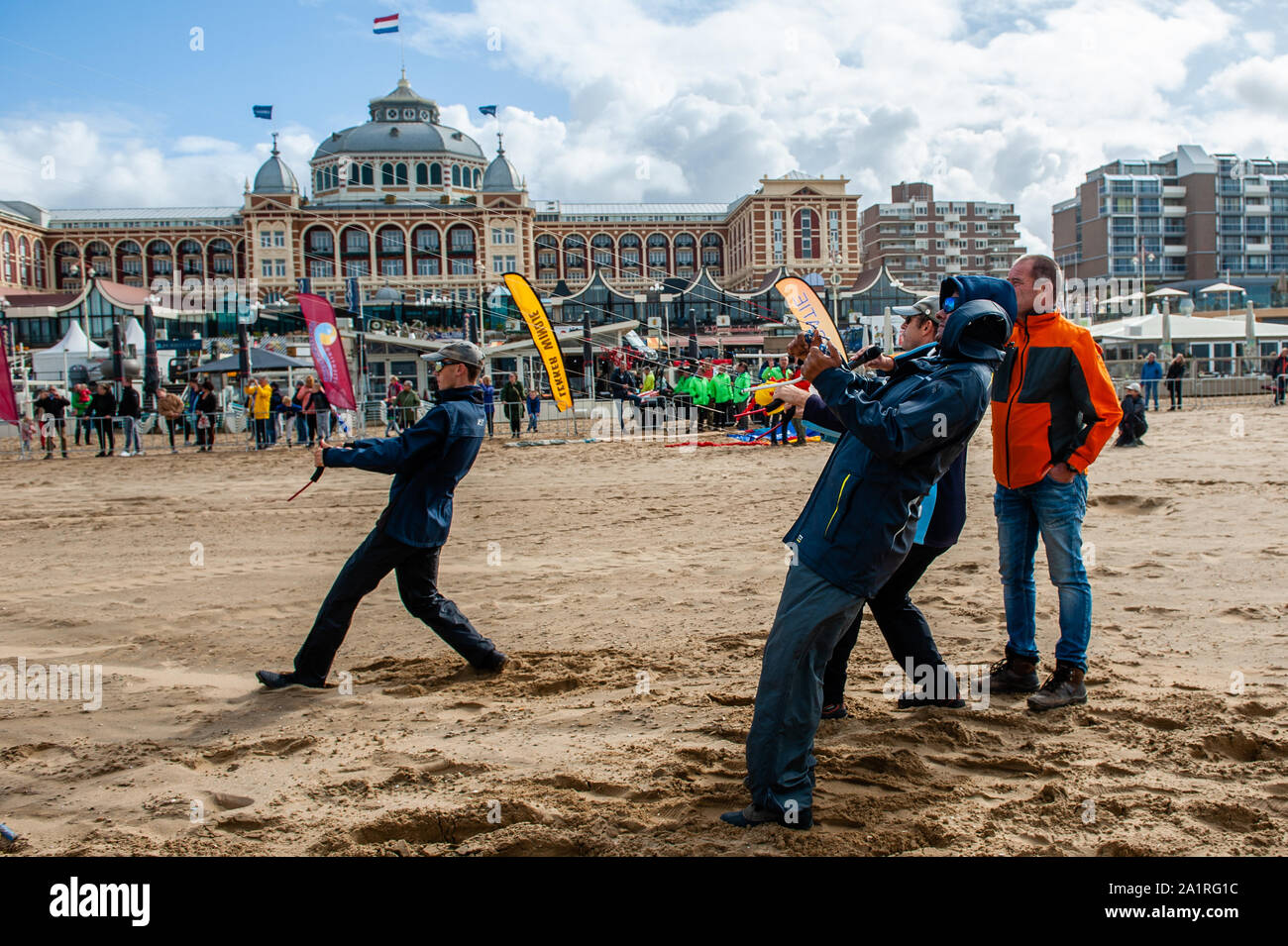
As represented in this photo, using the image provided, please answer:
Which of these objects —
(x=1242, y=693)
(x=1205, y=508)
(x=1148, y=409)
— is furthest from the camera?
(x=1148, y=409)

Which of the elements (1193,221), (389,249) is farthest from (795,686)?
(1193,221)

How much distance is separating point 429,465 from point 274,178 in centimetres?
9411

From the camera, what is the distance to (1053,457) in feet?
13.3

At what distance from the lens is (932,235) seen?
114250 millimetres

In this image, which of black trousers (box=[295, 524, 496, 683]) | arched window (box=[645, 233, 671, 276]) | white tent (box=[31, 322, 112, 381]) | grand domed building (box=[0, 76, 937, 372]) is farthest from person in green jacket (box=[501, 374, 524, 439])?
arched window (box=[645, 233, 671, 276])

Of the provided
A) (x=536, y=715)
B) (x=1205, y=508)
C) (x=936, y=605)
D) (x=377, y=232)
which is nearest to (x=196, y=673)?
(x=536, y=715)

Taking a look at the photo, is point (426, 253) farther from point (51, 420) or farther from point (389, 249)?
point (51, 420)

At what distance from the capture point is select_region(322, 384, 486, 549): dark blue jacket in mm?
4411

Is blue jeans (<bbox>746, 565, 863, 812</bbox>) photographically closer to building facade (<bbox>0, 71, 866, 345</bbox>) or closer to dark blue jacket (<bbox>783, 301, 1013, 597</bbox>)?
dark blue jacket (<bbox>783, 301, 1013, 597</bbox>)

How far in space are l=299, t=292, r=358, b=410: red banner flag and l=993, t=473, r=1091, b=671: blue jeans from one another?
16.6m

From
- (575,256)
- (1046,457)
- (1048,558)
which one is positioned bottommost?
(1048,558)

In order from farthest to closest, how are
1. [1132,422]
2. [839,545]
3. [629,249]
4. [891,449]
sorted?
[629,249] < [1132,422] < [839,545] < [891,449]
